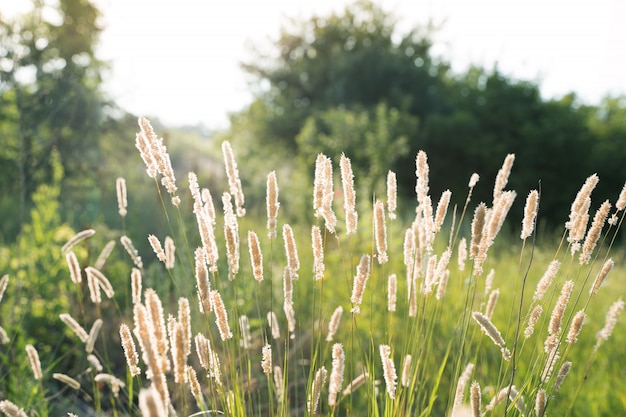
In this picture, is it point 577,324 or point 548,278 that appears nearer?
point 577,324

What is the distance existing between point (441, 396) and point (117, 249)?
3426 mm

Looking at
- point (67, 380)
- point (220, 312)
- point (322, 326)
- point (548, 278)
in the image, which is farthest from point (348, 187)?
point (322, 326)

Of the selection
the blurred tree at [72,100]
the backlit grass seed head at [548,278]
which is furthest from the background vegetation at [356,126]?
the backlit grass seed head at [548,278]

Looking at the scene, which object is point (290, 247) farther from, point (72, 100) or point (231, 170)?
point (72, 100)

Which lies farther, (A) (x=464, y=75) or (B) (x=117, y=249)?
(A) (x=464, y=75)

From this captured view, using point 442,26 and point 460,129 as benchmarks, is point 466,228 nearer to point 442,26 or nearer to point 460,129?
point 460,129

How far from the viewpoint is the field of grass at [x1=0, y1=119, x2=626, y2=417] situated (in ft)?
5.04

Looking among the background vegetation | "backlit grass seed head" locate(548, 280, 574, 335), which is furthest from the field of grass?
the background vegetation

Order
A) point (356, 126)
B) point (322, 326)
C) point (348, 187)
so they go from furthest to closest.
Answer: point (356, 126)
point (322, 326)
point (348, 187)

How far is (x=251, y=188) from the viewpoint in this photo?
15.1m

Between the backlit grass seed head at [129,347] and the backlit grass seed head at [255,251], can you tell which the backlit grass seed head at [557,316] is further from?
the backlit grass seed head at [129,347]

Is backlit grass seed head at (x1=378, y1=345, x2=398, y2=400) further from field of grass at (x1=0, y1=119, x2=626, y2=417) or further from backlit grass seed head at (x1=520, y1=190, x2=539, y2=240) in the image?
backlit grass seed head at (x1=520, y1=190, x2=539, y2=240)

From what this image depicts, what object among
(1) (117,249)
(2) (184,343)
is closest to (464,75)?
(1) (117,249)

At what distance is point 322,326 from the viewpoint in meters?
2.77
